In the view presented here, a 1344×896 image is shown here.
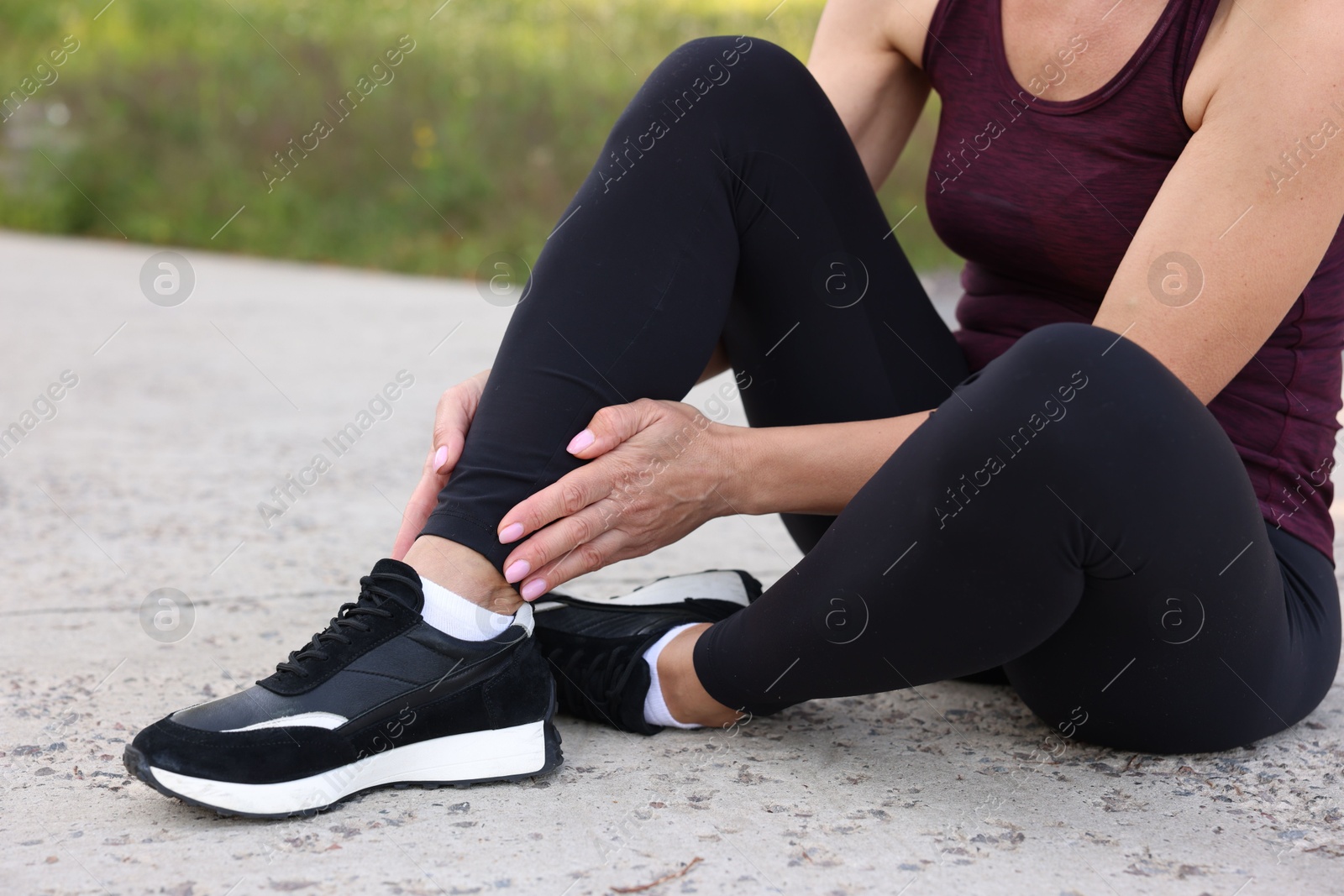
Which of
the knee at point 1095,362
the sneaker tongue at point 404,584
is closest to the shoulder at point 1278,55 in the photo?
the knee at point 1095,362

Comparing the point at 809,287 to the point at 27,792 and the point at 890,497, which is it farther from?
the point at 27,792

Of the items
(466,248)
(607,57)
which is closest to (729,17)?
(607,57)

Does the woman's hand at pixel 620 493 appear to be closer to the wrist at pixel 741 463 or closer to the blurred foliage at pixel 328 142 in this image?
the wrist at pixel 741 463

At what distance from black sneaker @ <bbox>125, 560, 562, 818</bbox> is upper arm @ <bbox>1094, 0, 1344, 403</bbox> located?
0.71 m

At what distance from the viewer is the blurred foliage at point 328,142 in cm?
685

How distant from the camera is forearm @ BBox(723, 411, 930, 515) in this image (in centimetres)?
122

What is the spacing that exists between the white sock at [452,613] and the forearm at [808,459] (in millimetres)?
285

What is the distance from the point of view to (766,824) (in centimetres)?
114

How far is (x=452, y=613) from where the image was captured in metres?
1.19

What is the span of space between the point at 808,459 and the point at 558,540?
269mm

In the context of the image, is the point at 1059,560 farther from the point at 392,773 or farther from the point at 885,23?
the point at 885,23

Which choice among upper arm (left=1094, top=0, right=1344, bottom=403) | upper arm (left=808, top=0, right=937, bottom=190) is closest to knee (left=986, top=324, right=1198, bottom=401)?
upper arm (left=1094, top=0, right=1344, bottom=403)

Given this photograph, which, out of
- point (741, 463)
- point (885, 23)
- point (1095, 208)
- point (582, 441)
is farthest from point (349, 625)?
point (885, 23)

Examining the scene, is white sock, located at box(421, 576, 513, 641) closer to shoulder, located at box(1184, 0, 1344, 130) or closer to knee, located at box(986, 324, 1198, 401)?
knee, located at box(986, 324, 1198, 401)
